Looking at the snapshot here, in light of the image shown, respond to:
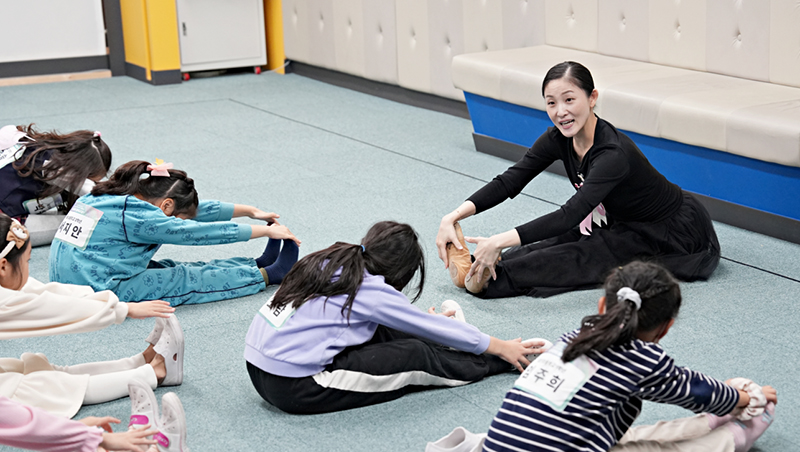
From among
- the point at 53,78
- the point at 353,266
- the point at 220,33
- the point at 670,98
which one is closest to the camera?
the point at 353,266

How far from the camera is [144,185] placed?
2404 mm

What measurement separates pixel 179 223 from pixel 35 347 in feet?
1.69

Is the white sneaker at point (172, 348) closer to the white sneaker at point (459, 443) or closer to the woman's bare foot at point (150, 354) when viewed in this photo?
the woman's bare foot at point (150, 354)

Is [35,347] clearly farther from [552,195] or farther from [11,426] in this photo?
[552,195]

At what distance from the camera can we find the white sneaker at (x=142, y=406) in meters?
1.70

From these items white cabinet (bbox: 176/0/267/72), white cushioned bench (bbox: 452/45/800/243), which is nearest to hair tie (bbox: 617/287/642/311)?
white cushioned bench (bbox: 452/45/800/243)

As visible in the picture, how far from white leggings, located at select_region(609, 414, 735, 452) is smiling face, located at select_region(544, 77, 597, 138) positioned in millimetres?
1045

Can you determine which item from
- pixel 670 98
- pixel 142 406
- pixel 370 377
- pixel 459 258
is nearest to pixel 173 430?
pixel 142 406

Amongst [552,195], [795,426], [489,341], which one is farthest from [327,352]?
[552,195]

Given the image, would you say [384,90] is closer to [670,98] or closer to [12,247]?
[670,98]

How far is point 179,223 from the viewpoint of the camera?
2354 mm

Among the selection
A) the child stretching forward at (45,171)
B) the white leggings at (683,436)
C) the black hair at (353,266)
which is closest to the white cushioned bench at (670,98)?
the white leggings at (683,436)

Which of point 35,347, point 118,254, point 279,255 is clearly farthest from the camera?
point 279,255

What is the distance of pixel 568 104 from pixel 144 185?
4.23ft
